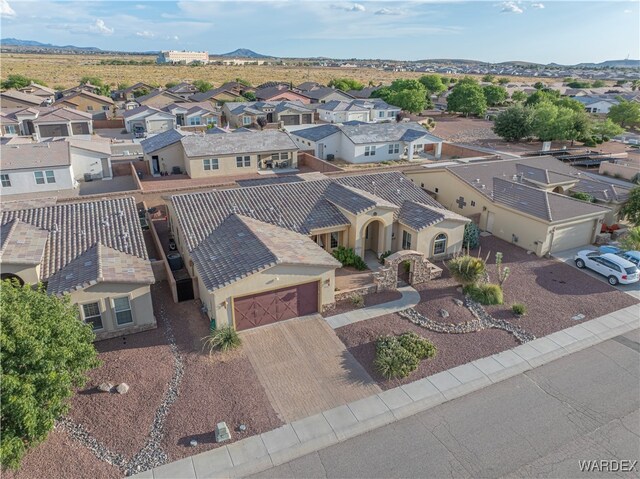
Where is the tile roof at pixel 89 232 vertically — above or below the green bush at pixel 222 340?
above

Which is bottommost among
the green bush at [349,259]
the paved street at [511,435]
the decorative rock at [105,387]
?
the paved street at [511,435]

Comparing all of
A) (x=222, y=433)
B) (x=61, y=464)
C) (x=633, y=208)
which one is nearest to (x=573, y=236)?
(x=633, y=208)

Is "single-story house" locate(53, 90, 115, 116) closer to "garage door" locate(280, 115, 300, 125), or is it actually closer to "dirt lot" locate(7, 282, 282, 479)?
"garage door" locate(280, 115, 300, 125)

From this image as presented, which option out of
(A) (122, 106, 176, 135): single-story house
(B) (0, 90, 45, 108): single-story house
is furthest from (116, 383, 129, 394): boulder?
(B) (0, 90, 45, 108): single-story house

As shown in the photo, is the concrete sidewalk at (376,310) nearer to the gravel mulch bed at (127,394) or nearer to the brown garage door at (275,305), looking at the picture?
the brown garage door at (275,305)

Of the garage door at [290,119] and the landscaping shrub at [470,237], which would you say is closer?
the landscaping shrub at [470,237]

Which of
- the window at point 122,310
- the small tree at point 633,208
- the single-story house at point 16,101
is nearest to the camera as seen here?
the window at point 122,310

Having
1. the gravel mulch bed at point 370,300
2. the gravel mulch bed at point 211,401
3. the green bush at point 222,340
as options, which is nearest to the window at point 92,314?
the gravel mulch bed at point 211,401
